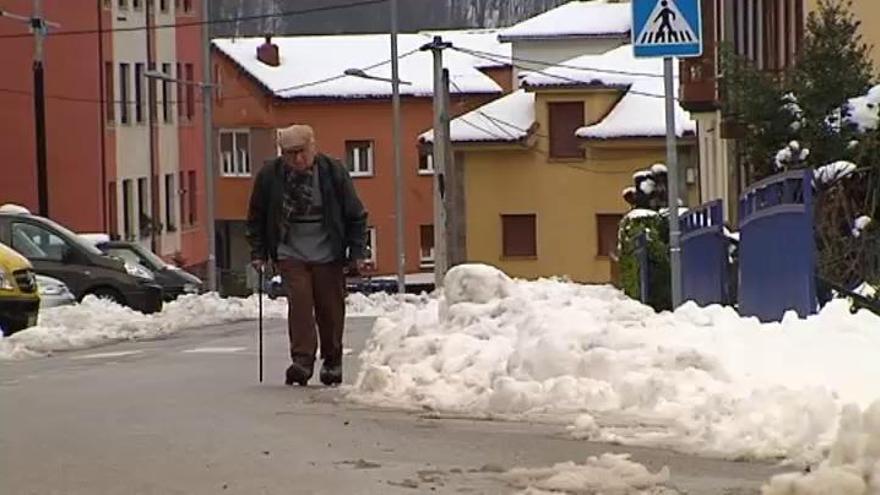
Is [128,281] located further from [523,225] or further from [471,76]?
[471,76]

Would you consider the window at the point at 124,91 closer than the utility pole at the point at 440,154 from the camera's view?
No

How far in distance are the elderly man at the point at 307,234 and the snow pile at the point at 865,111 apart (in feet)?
18.8

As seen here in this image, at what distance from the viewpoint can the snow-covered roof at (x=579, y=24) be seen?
6969cm

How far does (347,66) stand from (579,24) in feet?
42.7

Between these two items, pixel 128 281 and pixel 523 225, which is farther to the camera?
pixel 523 225

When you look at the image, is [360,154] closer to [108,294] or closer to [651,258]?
[108,294]

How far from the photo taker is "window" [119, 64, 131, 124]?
6162 centimetres

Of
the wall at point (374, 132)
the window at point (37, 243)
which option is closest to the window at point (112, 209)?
the wall at point (374, 132)

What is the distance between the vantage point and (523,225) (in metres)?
63.5

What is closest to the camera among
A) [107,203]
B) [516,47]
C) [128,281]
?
[128,281]

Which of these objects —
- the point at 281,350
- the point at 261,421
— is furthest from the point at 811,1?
the point at 261,421

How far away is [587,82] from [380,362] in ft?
160

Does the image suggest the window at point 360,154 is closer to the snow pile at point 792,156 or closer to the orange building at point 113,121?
the orange building at point 113,121

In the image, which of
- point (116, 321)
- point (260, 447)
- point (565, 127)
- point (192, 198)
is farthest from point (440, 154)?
point (260, 447)
